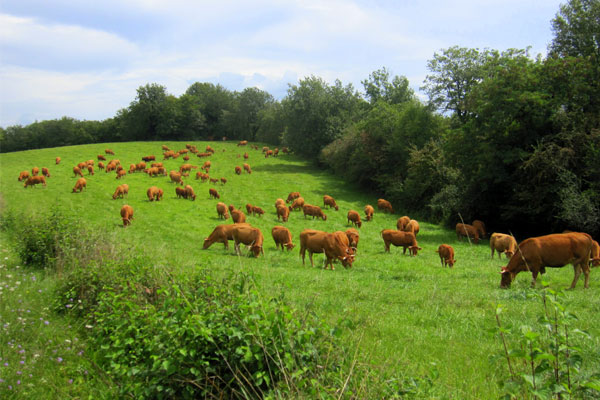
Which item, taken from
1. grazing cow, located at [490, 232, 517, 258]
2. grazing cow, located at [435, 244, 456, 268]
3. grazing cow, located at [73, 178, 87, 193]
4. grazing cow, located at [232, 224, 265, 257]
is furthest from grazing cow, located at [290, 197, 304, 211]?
grazing cow, located at [435, 244, 456, 268]

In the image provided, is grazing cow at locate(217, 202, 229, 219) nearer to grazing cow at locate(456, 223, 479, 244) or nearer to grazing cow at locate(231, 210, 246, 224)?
grazing cow at locate(231, 210, 246, 224)

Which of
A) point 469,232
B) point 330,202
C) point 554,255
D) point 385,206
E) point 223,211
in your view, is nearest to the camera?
point 554,255

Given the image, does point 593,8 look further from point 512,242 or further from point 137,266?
point 137,266

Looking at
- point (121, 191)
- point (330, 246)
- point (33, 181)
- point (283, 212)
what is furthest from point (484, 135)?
point (33, 181)

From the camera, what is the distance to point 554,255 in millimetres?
10914

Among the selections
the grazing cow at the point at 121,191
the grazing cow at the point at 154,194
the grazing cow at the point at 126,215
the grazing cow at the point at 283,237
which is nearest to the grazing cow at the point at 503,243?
the grazing cow at the point at 283,237

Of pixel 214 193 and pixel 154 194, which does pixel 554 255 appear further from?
pixel 154 194

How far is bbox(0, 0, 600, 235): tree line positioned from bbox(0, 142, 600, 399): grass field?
3529mm

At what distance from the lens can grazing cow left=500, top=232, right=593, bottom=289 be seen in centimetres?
1082

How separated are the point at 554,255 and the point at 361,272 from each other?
5864 mm

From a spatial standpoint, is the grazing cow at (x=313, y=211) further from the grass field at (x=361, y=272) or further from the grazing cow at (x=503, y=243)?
the grazing cow at (x=503, y=243)

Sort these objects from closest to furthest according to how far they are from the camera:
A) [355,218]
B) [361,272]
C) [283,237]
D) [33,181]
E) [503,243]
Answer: [361,272]
[503,243]
[283,237]
[355,218]
[33,181]

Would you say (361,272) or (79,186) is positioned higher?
(79,186)

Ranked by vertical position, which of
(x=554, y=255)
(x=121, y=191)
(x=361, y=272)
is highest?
(x=554, y=255)
